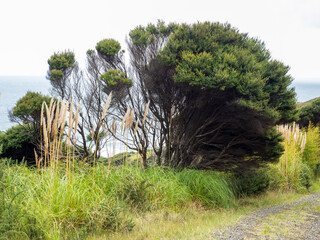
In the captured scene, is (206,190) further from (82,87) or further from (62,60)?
(62,60)

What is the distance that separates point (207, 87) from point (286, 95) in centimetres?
281

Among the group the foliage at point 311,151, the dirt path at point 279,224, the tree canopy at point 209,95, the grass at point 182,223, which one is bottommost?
the dirt path at point 279,224

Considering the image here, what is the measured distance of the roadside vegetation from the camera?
14.7 ft

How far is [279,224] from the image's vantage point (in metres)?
5.52

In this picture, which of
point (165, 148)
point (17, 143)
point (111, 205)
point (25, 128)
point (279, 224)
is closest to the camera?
point (111, 205)

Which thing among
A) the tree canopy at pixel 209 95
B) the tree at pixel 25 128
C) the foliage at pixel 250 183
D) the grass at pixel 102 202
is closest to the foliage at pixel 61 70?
the tree at pixel 25 128

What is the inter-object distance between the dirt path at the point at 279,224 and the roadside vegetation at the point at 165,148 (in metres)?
0.34

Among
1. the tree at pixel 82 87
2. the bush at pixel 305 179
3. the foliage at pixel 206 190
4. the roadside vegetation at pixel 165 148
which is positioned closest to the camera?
A: the roadside vegetation at pixel 165 148

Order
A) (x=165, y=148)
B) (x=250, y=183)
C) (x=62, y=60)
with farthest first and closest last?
(x=62, y=60), (x=165, y=148), (x=250, y=183)

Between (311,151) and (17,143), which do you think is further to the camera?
(311,151)

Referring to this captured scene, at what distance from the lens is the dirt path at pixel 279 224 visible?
4.66 meters

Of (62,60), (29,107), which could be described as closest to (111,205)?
(29,107)

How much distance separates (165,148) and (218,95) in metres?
2.47

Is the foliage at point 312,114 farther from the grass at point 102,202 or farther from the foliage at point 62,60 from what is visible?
the foliage at point 62,60
